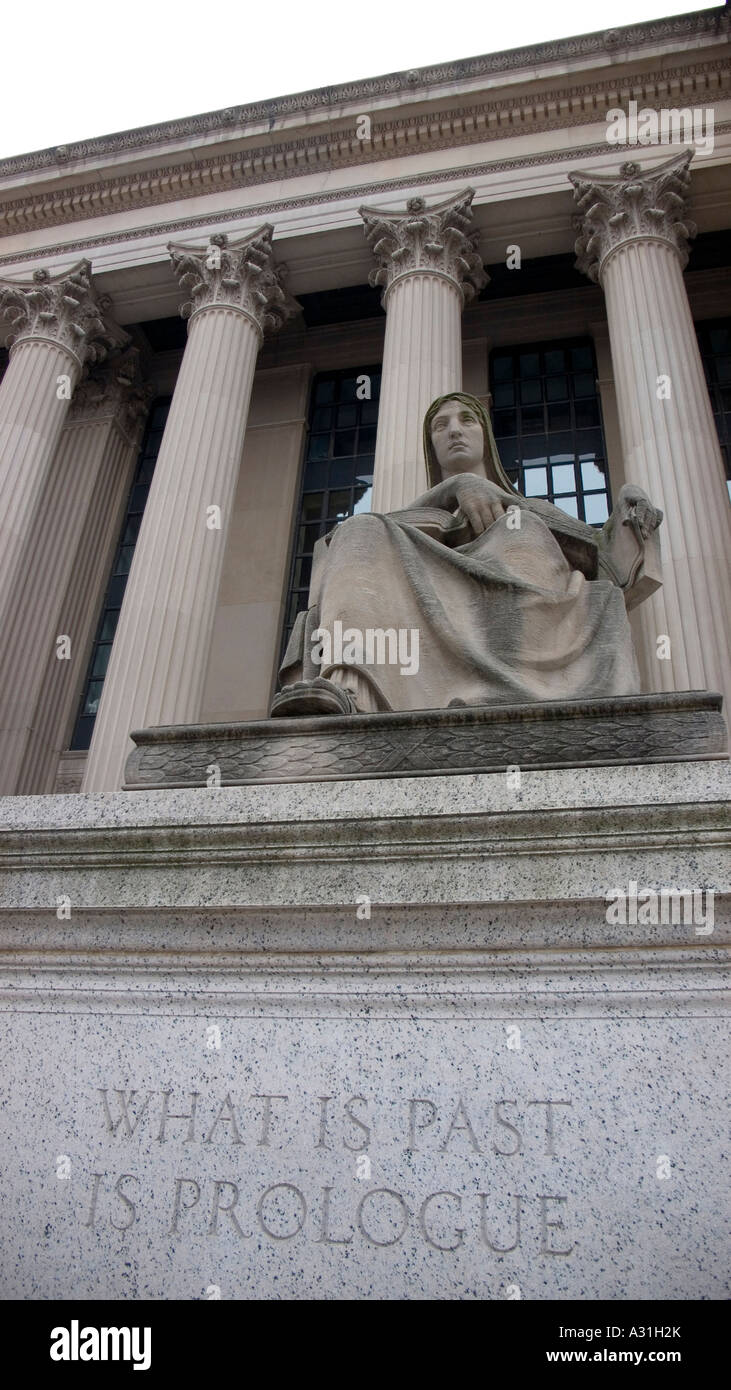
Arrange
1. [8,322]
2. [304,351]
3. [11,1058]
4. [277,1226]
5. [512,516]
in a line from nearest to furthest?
[277,1226]
[11,1058]
[512,516]
[8,322]
[304,351]

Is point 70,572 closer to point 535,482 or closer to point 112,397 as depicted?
point 112,397

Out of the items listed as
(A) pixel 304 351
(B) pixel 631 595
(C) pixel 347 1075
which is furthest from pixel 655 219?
(C) pixel 347 1075

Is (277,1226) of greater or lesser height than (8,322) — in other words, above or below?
below

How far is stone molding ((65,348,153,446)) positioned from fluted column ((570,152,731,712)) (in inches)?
394

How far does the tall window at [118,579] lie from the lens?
713 inches

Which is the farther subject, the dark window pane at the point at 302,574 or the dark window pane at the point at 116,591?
the dark window pane at the point at 116,591

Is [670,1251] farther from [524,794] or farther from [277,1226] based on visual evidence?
[524,794]

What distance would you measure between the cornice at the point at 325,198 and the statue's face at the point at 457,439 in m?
13.0

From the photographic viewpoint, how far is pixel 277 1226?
2547mm

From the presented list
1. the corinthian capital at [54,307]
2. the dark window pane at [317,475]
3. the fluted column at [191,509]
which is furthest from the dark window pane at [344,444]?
the corinthian capital at [54,307]

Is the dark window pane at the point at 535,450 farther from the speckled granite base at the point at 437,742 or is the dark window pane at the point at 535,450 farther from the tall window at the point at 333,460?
the speckled granite base at the point at 437,742

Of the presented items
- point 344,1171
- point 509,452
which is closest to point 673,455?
point 509,452

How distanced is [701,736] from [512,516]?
2.03 metres

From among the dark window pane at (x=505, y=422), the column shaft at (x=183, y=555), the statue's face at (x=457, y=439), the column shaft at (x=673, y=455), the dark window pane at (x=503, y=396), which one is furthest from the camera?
the dark window pane at (x=503, y=396)
